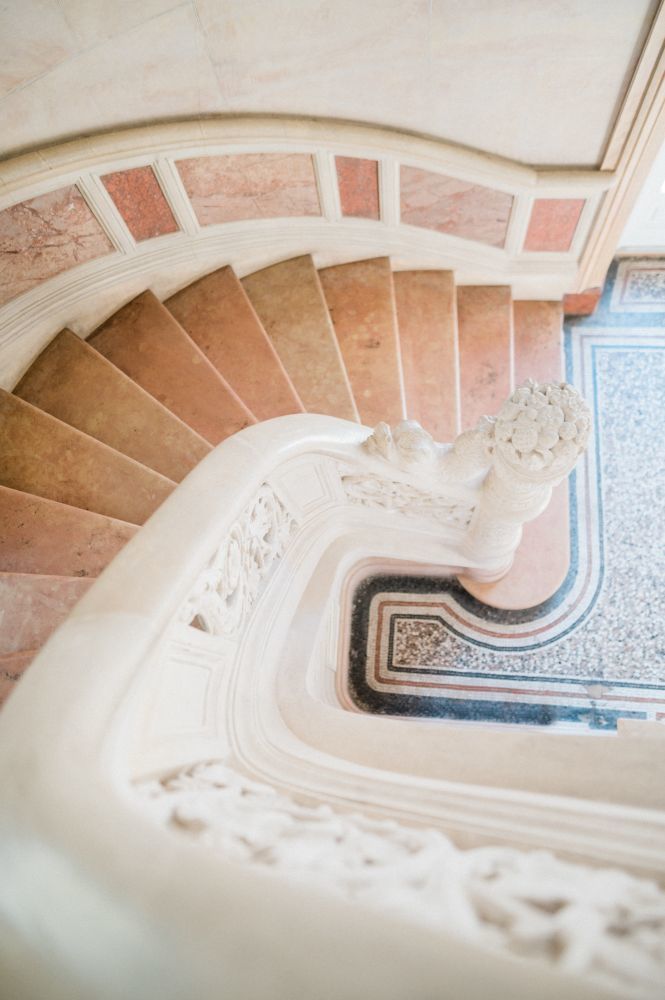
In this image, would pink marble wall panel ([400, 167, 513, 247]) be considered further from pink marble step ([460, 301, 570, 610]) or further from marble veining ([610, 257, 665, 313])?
marble veining ([610, 257, 665, 313])

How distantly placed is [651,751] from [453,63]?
Answer: 275 cm

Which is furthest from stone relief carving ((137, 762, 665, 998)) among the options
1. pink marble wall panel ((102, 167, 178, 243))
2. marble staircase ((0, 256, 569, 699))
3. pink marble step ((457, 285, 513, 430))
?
pink marble step ((457, 285, 513, 430))

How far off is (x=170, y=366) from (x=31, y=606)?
155 centimetres

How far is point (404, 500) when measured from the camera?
107 inches

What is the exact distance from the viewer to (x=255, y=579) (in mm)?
1955

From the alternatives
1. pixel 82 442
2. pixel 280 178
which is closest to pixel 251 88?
pixel 280 178

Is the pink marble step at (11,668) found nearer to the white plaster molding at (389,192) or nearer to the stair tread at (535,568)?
the stair tread at (535,568)

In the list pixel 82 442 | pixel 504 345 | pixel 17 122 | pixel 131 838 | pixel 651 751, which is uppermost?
pixel 504 345

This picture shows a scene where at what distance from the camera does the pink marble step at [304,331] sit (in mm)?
3318

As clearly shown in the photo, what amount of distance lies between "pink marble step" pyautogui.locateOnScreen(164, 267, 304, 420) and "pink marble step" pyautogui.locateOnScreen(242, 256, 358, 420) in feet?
0.40

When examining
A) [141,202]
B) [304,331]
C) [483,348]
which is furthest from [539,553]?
[141,202]

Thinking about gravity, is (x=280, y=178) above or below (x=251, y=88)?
above

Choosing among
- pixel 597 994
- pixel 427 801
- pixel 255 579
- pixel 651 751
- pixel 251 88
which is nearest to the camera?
pixel 597 994

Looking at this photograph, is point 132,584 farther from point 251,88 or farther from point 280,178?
point 280,178
